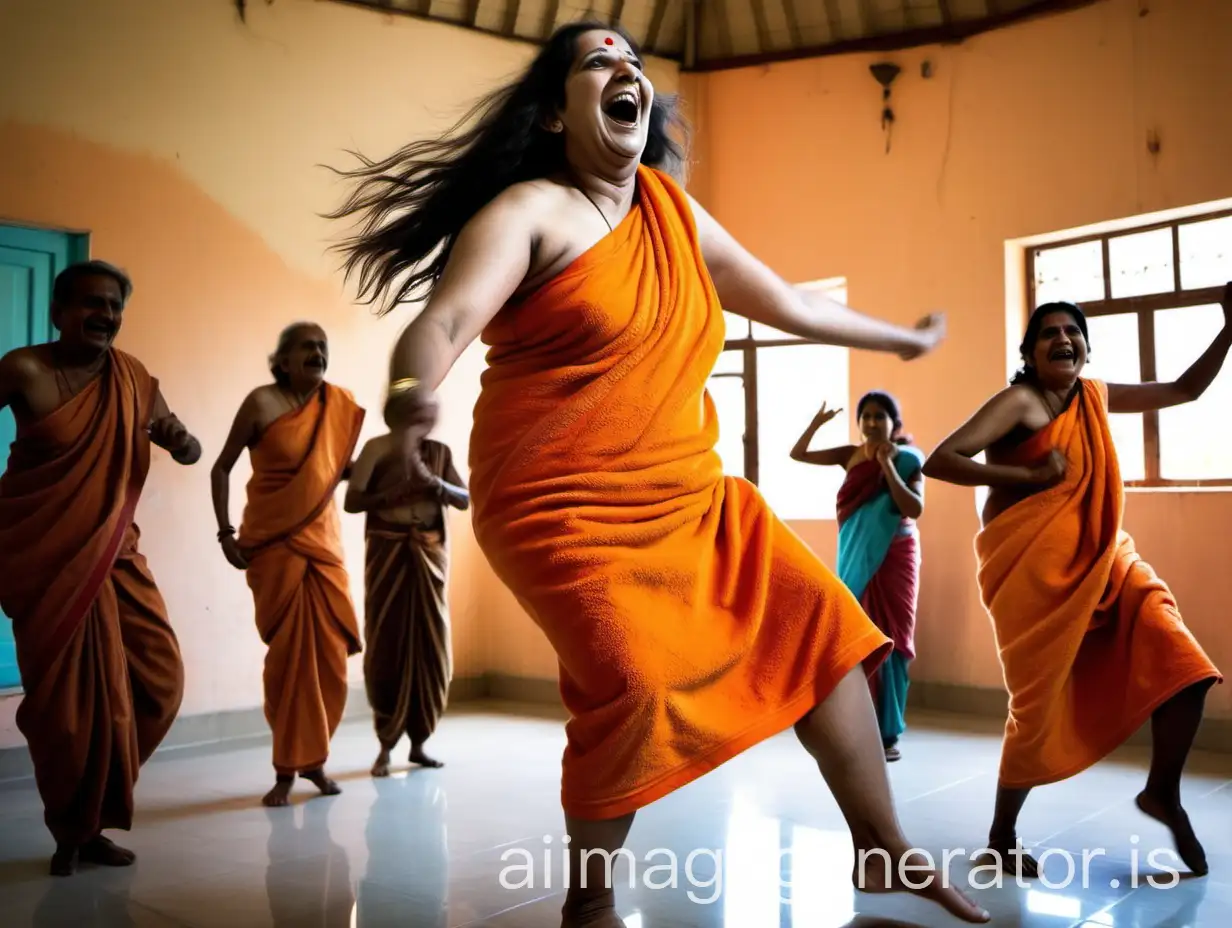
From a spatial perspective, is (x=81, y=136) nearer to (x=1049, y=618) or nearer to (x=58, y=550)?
(x=58, y=550)

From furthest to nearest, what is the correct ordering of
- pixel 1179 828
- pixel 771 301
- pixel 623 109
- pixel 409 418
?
1. pixel 1179 828
2. pixel 771 301
3. pixel 623 109
4. pixel 409 418

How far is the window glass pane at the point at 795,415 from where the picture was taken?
25.6 feet

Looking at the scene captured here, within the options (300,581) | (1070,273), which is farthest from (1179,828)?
(1070,273)

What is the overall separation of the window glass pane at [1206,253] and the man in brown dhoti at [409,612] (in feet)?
12.9

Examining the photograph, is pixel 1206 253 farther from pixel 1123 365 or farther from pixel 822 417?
pixel 822 417

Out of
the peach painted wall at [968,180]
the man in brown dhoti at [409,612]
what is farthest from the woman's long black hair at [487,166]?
the peach painted wall at [968,180]

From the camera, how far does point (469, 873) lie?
12.3 ft

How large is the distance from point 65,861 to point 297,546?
63.6 inches

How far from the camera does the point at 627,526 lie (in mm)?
2209

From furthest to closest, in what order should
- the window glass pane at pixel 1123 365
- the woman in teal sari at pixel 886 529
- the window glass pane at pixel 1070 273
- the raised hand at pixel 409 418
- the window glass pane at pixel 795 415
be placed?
1. the window glass pane at pixel 795 415
2. the window glass pane at pixel 1070 273
3. the window glass pane at pixel 1123 365
4. the woman in teal sari at pixel 886 529
5. the raised hand at pixel 409 418

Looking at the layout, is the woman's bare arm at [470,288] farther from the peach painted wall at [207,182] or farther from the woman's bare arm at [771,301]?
the peach painted wall at [207,182]

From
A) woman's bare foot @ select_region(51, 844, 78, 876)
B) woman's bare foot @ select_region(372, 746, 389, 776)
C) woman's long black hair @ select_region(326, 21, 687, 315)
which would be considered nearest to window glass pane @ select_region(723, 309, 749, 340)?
woman's bare foot @ select_region(372, 746, 389, 776)

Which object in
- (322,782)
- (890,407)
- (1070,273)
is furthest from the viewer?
(1070,273)

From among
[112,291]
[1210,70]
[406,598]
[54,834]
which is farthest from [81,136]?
[1210,70]
